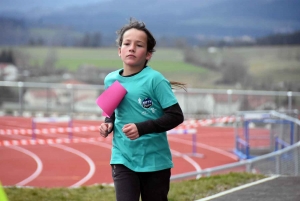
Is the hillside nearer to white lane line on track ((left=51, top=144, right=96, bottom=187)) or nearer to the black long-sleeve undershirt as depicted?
white lane line on track ((left=51, top=144, right=96, bottom=187))

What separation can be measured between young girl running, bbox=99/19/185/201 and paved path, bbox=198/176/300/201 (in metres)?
2.90

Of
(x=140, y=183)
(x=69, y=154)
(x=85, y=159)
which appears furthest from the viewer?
(x=69, y=154)

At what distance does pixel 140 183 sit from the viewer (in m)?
4.96

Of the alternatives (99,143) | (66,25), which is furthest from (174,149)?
(66,25)

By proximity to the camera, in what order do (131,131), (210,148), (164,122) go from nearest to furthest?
(131,131) < (164,122) < (210,148)

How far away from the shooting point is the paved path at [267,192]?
770 centimetres

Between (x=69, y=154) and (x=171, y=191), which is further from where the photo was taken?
(x=69, y=154)

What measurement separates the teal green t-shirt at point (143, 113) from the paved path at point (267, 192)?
2952 mm

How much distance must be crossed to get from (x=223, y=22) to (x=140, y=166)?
27880mm

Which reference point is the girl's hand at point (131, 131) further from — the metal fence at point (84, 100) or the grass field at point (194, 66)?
the grass field at point (194, 66)

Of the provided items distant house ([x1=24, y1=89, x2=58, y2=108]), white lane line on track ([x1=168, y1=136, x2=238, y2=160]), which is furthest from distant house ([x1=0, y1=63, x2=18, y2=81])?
white lane line on track ([x1=168, y1=136, x2=238, y2=160])

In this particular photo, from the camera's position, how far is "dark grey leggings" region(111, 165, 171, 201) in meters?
4.83

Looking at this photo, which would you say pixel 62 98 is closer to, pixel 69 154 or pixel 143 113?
pixel 69 154

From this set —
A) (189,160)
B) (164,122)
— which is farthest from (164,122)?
(189,160)
